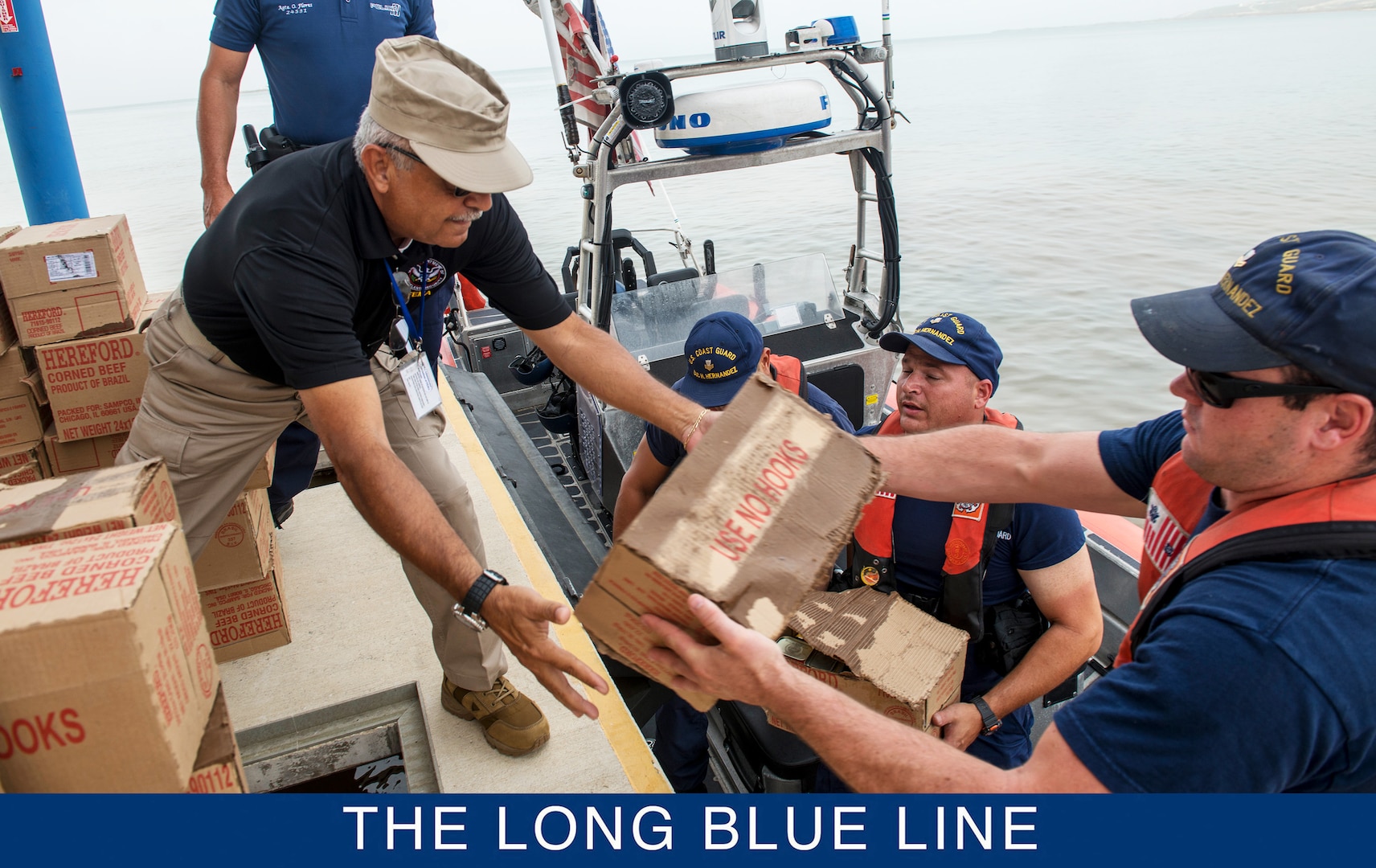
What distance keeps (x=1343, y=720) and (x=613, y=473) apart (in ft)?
11.2

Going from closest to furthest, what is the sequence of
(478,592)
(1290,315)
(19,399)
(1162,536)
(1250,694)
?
(1250,694), (1290,315), (1162,536), (478,592), (19,399)

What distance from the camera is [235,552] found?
2.83 meters

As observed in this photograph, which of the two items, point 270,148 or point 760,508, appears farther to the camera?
point 270,148

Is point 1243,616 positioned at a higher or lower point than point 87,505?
lower

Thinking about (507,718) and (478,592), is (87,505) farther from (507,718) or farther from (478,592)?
(507,718)

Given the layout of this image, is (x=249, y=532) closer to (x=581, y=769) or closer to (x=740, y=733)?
(x=581, y=769)

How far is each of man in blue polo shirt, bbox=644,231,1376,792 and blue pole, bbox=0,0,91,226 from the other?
5328 millimetres

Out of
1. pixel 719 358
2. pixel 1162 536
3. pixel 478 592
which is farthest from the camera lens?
pixel 719 358

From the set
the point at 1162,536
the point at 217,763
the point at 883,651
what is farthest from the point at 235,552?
the point at 1162,536

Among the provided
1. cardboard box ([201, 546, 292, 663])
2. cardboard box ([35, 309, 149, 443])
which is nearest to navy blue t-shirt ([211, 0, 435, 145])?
cardboard box ([35, 309, 149, 443])

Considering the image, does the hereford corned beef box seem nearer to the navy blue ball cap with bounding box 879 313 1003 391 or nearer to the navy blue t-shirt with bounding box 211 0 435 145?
the navy blue t-shirt with bounding box 211 0 435 145

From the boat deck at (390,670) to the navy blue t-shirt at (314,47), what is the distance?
158 cm

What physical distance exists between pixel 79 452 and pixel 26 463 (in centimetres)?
15

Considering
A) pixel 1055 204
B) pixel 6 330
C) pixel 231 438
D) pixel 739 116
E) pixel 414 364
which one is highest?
pixel 739 116
